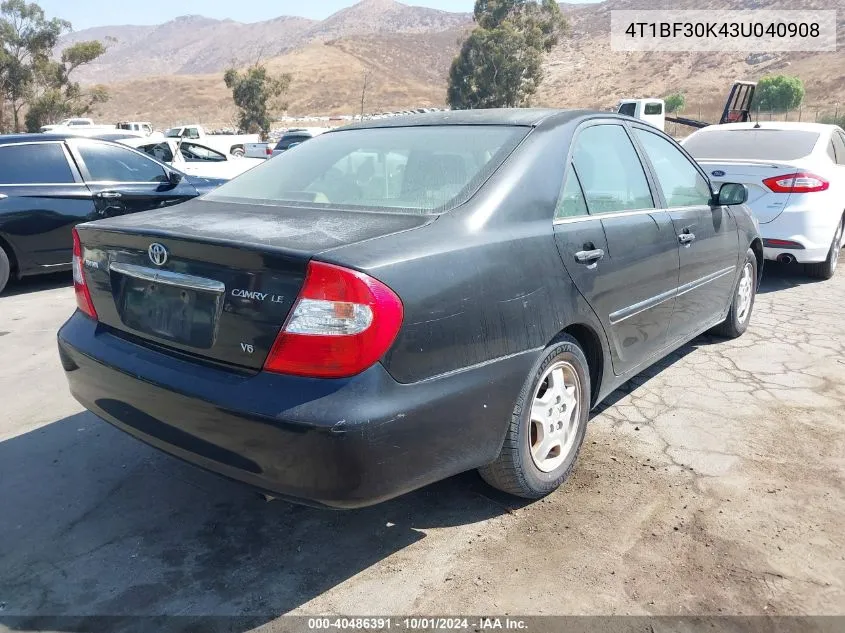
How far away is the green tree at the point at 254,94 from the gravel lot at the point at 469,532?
2030 inches

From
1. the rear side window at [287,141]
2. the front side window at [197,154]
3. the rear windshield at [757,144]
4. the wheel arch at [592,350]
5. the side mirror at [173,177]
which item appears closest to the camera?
the wheel arch at [592,350]

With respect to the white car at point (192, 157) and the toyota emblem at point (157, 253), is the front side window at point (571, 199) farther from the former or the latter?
the white car at point (192, 157)

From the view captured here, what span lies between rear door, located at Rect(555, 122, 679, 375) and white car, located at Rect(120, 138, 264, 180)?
7567 millimetres

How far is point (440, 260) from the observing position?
7.54 feet

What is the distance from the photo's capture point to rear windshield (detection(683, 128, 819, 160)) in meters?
6.64

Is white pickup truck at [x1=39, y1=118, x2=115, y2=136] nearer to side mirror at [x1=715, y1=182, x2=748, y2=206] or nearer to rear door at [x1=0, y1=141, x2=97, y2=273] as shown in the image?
rear door at [x1=0, y1=141, x2=97, y2=273]

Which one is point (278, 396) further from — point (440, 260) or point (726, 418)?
point (726, 418)

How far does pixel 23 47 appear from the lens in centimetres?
4409

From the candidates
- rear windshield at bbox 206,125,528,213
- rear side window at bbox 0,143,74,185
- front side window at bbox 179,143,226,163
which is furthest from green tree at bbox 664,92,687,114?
rear windshield at bbox 206,125,528,213

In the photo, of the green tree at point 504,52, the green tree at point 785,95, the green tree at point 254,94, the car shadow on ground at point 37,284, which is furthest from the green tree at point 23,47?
the green tree at point 785,95

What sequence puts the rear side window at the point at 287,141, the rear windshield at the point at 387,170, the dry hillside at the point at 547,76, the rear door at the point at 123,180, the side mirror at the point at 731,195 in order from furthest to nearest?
the dry hillside at the point at 547,76 → the rear side window at the point at 287,141 → the rear door at the point at 123,180 → the side mirror at the point at 731,195 → the rear windshield at the point at 387,170

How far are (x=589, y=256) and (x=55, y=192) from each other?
19.1 feet

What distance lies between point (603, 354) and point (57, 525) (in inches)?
95.3

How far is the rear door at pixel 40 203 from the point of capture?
6.53 m
